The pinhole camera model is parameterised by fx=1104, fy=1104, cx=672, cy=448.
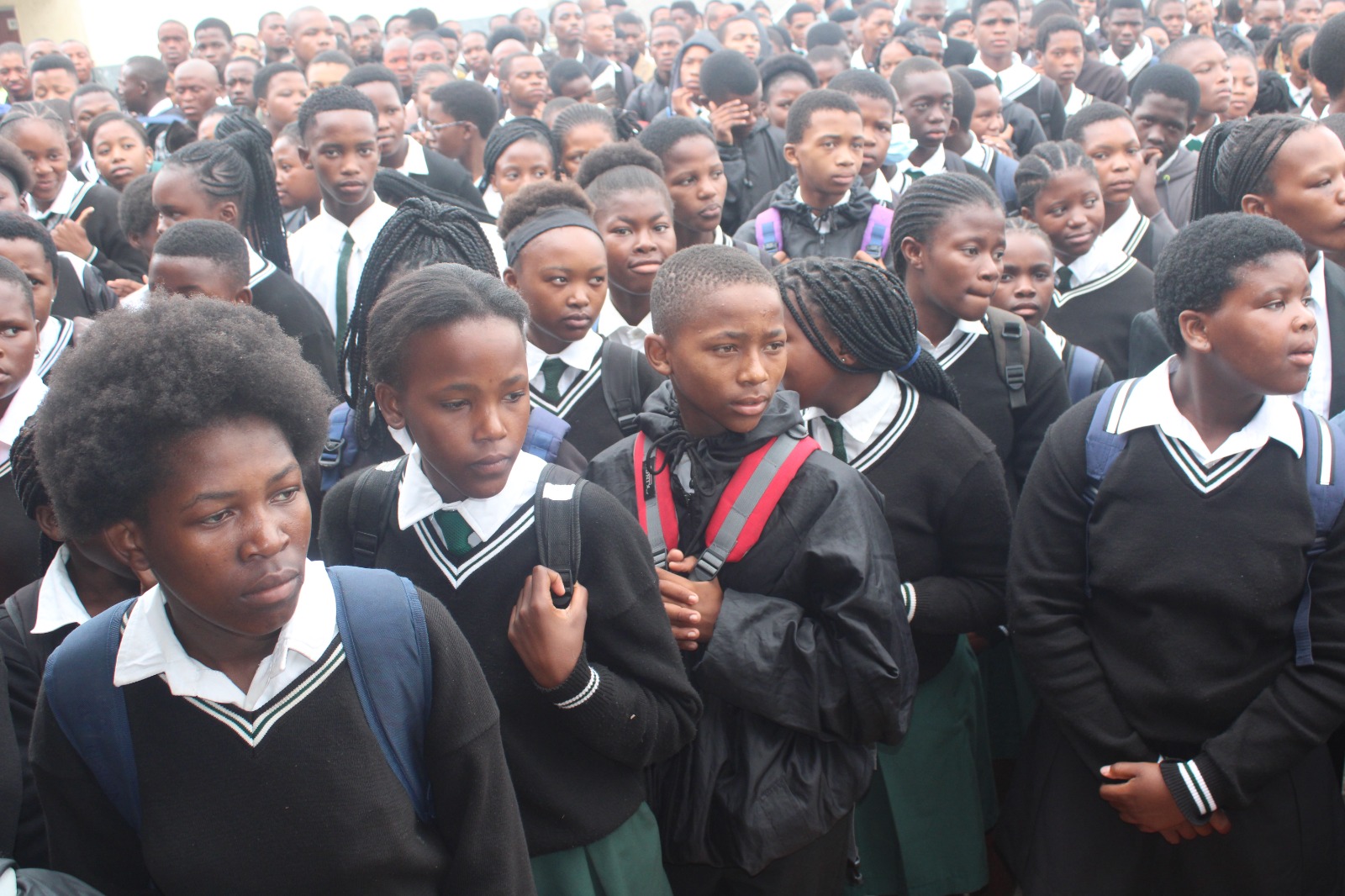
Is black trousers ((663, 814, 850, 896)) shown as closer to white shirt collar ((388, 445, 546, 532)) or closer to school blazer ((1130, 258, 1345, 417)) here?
white shirt collar ((388, 445, 546, 532))

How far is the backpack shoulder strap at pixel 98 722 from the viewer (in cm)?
145

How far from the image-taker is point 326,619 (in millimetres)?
1490

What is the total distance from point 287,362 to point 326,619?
1.18 ft

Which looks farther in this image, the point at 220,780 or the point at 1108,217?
the point at 1108,217

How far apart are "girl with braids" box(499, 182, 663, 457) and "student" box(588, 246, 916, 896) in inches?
21.4

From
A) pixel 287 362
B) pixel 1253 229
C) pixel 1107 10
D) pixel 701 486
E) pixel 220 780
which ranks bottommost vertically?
pixel 220 780

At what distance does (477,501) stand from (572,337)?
3.76ft

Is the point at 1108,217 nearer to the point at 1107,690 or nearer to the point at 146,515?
the point at 1107,690

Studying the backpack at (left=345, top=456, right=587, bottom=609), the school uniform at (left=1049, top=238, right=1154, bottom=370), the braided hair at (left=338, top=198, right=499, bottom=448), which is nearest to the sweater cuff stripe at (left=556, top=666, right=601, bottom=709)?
the backpack at (left=345, top=456, right=587, bottom=609)

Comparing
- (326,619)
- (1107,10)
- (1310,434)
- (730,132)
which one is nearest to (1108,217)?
(730,132)

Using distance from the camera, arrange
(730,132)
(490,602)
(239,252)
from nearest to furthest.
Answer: (490,602)
(239,252)
(730,132)

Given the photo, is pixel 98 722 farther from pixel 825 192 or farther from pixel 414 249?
pixel 825 192

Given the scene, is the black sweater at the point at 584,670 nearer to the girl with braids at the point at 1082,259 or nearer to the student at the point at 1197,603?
the student at the point at 1197,603

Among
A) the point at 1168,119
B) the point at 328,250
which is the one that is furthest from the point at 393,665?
the point at 1168,119
